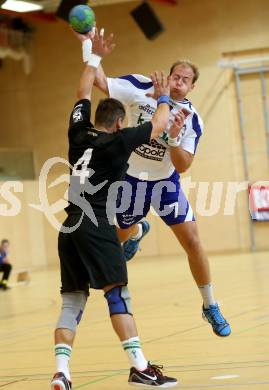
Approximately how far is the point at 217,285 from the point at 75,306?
25.0ft

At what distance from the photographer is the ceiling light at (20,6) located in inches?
806

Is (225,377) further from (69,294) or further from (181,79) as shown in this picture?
(181,79)

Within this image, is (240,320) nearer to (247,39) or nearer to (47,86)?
(247,39)

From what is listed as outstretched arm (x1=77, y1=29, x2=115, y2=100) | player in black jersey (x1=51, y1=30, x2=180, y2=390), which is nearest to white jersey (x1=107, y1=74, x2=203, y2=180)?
outstretched arm (x1=77, y1=29, x2=115, y2=100)

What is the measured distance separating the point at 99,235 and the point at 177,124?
1312 millimetres

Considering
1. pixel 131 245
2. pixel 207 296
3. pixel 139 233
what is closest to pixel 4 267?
pixel 131 245

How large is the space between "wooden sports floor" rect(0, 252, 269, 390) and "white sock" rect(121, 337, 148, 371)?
0.26m

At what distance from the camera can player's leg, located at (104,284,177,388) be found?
5.03 metres

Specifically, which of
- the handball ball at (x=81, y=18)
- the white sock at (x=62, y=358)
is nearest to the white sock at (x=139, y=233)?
the handball ball at (x=81, y=18)

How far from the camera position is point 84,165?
5.07 m

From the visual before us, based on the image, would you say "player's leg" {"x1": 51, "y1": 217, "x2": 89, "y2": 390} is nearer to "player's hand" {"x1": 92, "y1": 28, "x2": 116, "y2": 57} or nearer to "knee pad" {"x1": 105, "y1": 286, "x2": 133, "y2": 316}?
"knee pad" {"x1": 105, "y1": 286, "x2": 133, "y2": 316}

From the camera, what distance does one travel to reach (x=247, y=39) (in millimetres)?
22609

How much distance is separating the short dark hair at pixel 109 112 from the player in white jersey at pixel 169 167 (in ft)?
4.53

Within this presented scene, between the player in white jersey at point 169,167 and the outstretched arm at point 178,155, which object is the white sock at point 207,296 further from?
the outstretched arm at point 178,155
